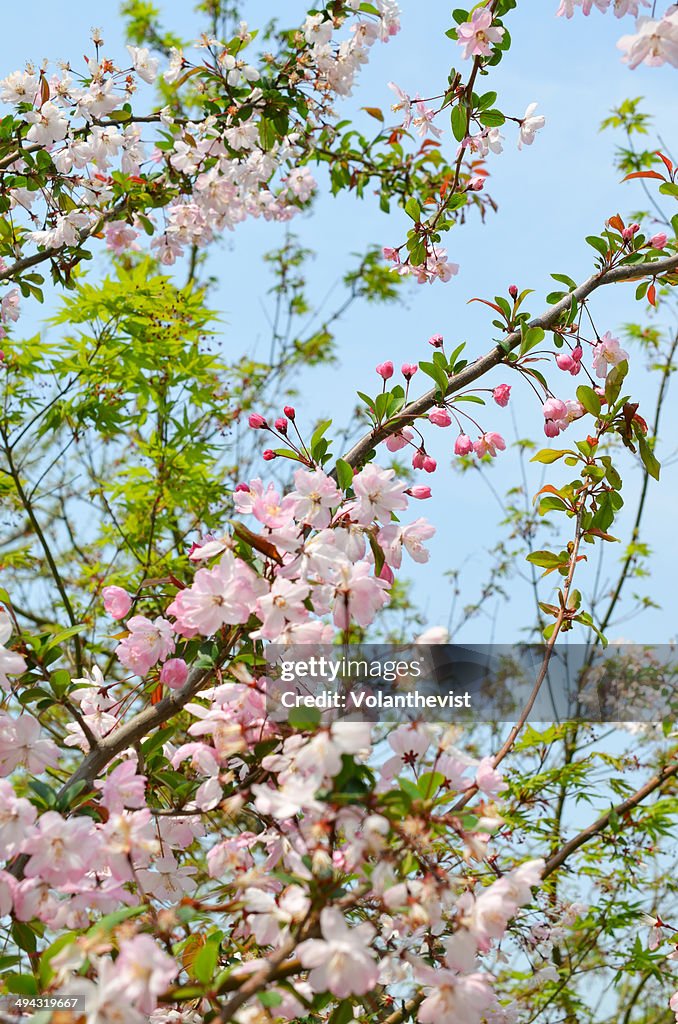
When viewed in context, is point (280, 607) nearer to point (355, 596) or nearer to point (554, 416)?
point (355, 596)

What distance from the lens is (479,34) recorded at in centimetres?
204

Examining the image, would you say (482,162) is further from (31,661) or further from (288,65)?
(31,661)

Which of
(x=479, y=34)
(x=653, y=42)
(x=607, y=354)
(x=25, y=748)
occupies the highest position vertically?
(x=479, y=34)

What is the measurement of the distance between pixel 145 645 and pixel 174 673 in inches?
3.3

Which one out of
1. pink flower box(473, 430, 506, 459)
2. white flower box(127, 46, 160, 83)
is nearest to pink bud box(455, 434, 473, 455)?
pink flower box(473, 430, 506, 459)

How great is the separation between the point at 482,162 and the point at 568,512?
1.28 meters

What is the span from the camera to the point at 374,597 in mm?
1359

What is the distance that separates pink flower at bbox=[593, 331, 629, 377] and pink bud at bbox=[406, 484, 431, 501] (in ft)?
1.81

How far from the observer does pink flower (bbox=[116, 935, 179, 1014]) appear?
0.92 metres

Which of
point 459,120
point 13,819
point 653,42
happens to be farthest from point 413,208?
point 13,819

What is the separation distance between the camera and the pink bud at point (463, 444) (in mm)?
1855

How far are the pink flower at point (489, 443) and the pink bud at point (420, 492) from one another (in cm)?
29

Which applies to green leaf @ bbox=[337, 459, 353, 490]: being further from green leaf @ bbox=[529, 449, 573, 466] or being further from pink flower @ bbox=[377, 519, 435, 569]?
green leaf @ bbox=[529, 449, 573, 466]

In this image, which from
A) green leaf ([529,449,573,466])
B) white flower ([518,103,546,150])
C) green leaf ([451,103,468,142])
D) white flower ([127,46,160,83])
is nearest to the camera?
green leaf ([529,449,573,466])
